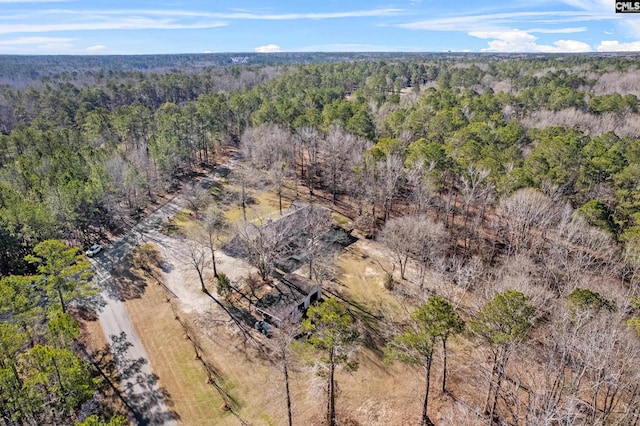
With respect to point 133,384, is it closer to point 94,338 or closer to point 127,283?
point 94,338

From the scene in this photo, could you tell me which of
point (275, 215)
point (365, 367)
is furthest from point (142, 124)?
point (365, 367)

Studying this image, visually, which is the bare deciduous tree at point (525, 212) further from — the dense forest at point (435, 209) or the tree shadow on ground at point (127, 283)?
the tree shadow on ground at point (127, 283)

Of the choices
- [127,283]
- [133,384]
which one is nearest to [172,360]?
[133,384]

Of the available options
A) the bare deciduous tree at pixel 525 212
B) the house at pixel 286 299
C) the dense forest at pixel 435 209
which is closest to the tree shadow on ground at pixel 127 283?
the dense forest at pixel 435 209

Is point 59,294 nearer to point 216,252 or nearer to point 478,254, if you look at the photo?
point 216,252
